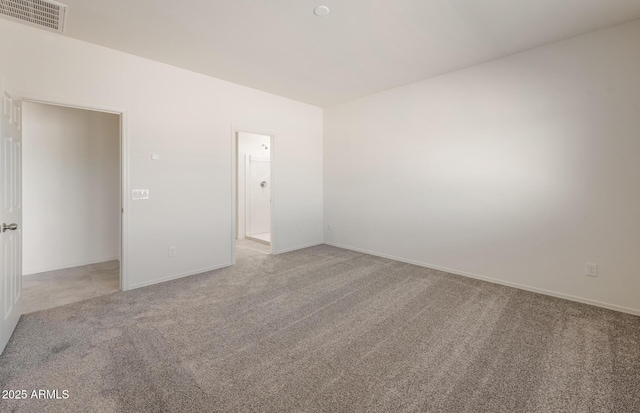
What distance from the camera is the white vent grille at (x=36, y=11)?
7.73ft

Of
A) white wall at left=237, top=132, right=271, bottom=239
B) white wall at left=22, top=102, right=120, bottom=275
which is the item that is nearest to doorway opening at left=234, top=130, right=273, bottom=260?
white wall at left=237, top=132, right=271, bottom=239

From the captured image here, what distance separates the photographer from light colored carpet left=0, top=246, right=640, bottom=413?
166cm

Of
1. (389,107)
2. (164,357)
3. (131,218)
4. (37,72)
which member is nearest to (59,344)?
(164,357)

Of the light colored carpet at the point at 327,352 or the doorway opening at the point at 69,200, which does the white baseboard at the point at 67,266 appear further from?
the light colored carpet at the point at 327,352

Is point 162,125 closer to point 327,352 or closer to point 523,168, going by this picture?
point 327,352

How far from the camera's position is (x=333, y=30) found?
279cm

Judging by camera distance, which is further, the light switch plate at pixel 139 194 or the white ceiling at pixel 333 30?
the light switch plate at pixel 139 194

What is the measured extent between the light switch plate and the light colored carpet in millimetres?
1117

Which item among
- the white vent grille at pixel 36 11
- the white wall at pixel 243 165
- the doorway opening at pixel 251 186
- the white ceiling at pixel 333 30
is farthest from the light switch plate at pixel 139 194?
the white wall at pixel 243 165

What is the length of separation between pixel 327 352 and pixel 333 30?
9.68 feet

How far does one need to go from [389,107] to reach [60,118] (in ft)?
16.4

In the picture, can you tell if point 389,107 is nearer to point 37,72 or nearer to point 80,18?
point 80,18

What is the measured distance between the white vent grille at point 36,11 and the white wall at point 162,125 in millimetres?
208

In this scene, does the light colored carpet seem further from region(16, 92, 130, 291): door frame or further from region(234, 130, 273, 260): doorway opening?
region(234, 130, 273, 260): doorway opening
